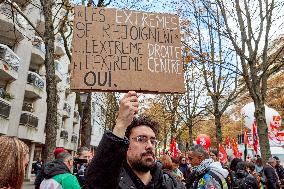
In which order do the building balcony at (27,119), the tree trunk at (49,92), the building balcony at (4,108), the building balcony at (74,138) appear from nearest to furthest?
the tree trunk at (49,92) < the building balcony at (4,108) < the building balcony at (27,119) < the building balcony at (74,138)

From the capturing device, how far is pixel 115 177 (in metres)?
2.20

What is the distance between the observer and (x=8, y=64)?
23203mm

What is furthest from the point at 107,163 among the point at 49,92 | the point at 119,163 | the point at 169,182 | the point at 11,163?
the point at 49,92

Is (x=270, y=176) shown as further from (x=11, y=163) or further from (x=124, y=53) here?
(x=11, y=163)

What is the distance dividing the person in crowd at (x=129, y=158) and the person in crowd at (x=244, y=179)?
588 centimetres


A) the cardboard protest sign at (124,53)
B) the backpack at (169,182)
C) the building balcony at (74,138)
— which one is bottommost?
the backpack at (169,182)

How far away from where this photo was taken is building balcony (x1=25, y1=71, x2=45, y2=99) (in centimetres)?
2859

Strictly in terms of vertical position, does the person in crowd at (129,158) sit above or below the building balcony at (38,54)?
below

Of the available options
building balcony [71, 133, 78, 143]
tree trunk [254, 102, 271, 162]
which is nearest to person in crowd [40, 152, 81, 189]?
tree trunk [254, 102, 271, 162]

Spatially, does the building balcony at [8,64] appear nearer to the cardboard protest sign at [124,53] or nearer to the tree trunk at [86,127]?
the tree trunk at [86,127]

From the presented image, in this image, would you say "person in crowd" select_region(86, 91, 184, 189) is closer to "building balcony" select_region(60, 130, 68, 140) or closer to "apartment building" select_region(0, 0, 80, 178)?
"apartment building" select_region(0, 0, 80, 178)

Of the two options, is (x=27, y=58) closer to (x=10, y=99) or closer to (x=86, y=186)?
(x=10, y=99)

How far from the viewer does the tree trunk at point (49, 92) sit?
10.6 meters

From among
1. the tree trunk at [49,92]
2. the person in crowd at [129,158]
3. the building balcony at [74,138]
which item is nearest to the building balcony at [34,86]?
the building balcony at [74,138]
